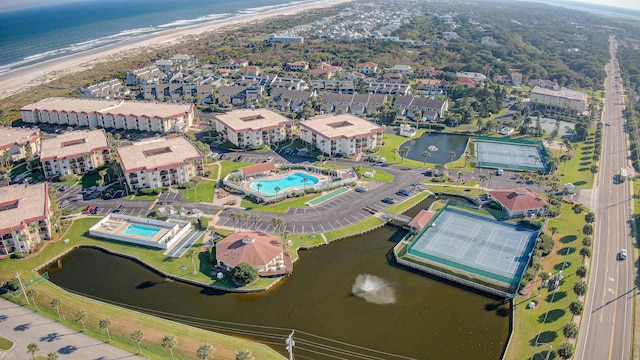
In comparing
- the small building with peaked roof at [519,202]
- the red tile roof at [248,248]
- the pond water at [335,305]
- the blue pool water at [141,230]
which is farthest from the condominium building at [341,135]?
→ the blue pool water at [141,230]

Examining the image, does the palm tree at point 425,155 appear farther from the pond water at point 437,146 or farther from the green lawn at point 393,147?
the green lawn at point 393,147

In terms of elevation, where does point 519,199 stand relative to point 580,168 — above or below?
above

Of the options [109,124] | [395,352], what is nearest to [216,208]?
[395,352]

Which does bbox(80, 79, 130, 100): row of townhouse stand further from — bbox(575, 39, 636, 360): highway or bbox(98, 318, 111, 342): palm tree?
bbox(575, 39, 636, 360): highway

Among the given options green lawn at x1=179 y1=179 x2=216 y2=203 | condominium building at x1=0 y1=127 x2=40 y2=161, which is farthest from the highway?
condominium building at x1=0 y1=127 x2=40 y2=161

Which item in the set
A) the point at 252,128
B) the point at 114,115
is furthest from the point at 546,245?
the point at 114,115

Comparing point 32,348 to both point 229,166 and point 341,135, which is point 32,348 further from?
point 341,135

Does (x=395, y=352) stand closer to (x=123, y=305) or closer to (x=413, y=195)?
(x=123, y=305)
